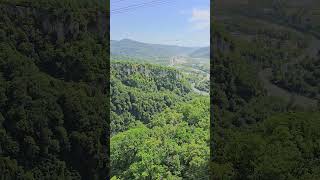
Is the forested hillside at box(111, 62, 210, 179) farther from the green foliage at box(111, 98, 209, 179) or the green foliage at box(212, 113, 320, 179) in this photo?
the green foliage at box(212, 113, 320, 179)

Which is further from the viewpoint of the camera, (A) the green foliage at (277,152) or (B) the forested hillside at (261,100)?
(B) the forested hillside at (261,100)

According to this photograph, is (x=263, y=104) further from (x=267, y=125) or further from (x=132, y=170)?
(x=132, y=170)

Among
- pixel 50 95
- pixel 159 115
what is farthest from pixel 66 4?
pixel 159 115

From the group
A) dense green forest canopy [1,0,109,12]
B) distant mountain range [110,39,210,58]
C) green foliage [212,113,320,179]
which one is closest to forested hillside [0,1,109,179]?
dense green forest canopy [1,0,109,12]

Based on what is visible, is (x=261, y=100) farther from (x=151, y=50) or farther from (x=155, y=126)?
(x=151, y=50)

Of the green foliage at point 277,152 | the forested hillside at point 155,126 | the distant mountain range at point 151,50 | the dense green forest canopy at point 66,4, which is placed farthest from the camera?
the distant mountain range at point 151,50

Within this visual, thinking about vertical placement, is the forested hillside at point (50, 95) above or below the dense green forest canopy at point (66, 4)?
below

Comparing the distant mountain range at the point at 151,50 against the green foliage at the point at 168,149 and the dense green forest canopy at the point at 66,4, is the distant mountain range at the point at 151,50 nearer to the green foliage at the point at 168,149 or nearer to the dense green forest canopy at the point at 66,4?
the green foliage at the point at 168,149

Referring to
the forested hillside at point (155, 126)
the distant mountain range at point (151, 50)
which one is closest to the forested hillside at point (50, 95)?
the forested hillside at point (155, 126)
